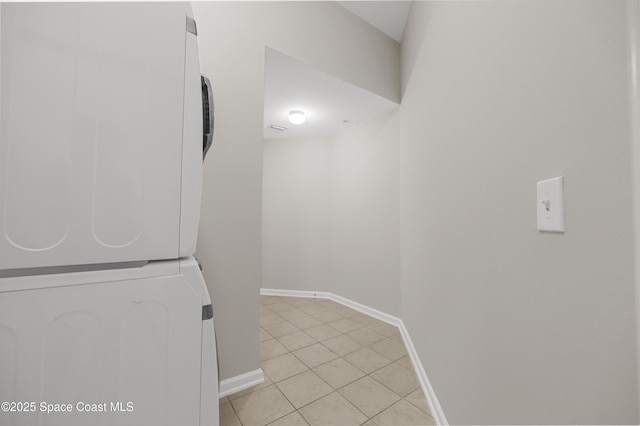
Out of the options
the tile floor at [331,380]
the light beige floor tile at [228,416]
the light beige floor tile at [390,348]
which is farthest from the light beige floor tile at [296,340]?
the light beige floor tile at [228,416]

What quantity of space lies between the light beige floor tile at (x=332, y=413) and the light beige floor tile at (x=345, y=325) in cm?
92

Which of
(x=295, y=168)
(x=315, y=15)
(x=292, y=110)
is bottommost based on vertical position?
(x=295, y=168)

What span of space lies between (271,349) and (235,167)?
1.50 metres

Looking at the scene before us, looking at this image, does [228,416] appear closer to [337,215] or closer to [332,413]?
[332,413]

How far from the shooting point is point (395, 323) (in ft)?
8.00

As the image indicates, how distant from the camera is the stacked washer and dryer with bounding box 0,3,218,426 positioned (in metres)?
0.51

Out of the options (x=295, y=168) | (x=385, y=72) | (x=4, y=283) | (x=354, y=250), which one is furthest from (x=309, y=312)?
(x=385, y=72)

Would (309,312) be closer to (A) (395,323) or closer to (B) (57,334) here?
(A) (395,323)

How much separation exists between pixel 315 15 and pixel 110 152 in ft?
6.30

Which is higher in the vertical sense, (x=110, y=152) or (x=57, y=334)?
(x=110, y=152)

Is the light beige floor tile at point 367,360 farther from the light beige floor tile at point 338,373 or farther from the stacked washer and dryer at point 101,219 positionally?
the stacked washer and dryer at point 101,219

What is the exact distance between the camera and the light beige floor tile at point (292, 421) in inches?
47.6

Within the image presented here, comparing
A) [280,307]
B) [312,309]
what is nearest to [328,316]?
[312,309]

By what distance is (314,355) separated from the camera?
6.02ft
